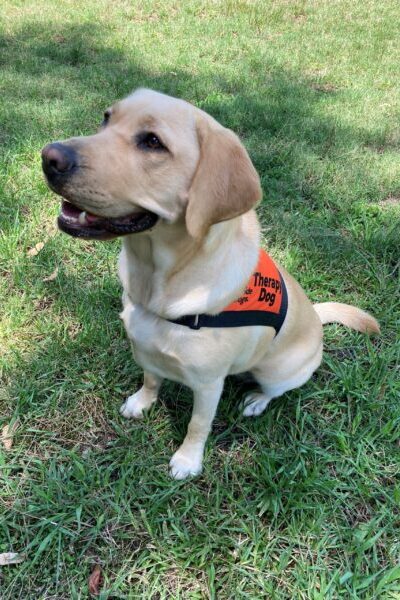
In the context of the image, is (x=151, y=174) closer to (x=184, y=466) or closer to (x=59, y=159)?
(x=59, y=159)

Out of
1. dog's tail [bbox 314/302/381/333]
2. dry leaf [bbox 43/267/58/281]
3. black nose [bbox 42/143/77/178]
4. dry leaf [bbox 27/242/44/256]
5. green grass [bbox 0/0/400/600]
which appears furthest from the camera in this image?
dry leaf [bbox 27/242/44/256]

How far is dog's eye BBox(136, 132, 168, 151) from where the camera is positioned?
1631 mm

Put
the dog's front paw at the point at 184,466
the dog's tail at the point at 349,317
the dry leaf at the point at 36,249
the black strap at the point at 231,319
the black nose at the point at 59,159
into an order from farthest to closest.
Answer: the dry leaf at the point at 36,249, the dog's tail at the point at 349,317, the dog's front paw at the point at 184,466, the black strap at the point at 231,319, the black nose at the point at 59,159

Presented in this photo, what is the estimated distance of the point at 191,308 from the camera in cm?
187

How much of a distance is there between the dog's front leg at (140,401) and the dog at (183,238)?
0.02 m

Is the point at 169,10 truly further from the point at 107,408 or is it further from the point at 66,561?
the point at 66,561

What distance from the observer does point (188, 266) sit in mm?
1812

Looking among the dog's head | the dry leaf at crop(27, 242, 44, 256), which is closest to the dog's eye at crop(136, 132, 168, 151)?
the dog's head

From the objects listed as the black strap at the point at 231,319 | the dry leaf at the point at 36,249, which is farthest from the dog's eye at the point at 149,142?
the dry leaf at the point at 36,249

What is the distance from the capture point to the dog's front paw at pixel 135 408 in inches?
98.7

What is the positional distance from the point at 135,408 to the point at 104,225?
3.86 ft

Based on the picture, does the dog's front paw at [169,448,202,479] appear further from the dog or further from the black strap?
the black strap

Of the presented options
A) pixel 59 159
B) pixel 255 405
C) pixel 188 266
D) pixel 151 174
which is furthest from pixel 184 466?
pixel 59 159

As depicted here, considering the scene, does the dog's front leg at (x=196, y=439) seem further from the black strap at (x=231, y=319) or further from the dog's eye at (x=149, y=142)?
the dog's eye at (x=149, y=142)
